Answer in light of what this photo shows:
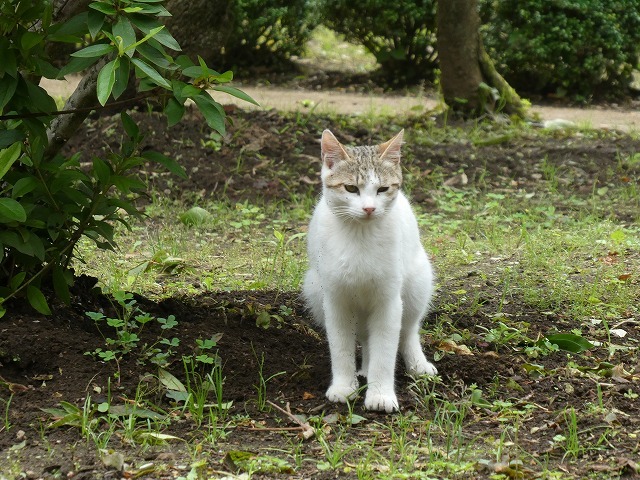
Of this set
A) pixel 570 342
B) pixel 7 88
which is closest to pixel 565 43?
pixel 570 342

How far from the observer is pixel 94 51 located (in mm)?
3256

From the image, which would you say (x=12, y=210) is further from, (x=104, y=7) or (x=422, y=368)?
(x=422, y=368)

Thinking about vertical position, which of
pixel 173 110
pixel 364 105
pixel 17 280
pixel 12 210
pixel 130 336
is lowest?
pixel 364 105

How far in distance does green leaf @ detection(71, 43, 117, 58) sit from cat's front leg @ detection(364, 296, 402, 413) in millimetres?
1642

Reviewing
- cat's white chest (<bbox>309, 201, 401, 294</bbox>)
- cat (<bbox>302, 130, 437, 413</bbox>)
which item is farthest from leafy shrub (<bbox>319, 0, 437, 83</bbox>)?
cat's white chest (<bbox>309, 201, 401, 294</bbox>)

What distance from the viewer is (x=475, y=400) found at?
13.3 ft

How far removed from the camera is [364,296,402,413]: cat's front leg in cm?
407

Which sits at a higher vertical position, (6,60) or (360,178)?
(6,60)

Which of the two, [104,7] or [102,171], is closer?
[104,7]

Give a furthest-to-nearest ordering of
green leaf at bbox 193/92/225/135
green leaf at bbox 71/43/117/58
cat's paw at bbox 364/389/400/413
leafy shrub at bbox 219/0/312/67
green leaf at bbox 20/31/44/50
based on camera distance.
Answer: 1. leafy shrub at bbox 219/0/312/67
2. cat's paw at bbox 364/389/400/413
3. green leaf at bbox 20/31/44/50
4. green leaf at bbox 193/92/225/135
5. green leaf at bbox 71/43/117/58

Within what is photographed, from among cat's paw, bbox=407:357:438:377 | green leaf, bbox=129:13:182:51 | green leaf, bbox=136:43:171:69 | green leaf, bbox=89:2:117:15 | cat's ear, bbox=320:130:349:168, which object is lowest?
cat's paw, bbox=407:357:438:377

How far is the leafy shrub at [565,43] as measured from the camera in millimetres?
11969

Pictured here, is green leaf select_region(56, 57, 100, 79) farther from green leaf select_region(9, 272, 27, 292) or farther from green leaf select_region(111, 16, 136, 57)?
green leaf select_region(9, 272, 27, 292)

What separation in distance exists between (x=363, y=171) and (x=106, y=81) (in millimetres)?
1343
